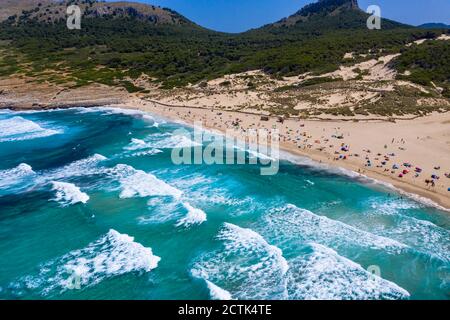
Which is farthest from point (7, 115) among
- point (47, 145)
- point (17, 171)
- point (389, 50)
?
point (389, 50)

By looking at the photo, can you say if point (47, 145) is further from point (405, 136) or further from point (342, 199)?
point (405, 136)

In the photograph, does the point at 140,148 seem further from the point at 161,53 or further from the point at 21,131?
the point at 161,53

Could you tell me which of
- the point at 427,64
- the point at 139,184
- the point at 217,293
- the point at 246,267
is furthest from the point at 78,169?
the point at 427,64

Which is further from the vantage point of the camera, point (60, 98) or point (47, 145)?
point (60, 98)

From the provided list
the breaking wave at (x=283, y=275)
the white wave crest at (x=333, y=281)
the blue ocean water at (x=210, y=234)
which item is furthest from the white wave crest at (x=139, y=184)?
the white wave crest at (x=333, y=281)

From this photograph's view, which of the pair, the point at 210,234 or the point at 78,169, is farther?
the point at 78,169

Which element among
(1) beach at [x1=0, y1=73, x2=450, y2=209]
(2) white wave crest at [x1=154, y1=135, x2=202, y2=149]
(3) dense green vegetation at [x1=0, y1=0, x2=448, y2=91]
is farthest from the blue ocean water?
(3) dense green vegetation at [x1=0, y1=0, x2=448, y2=91]
